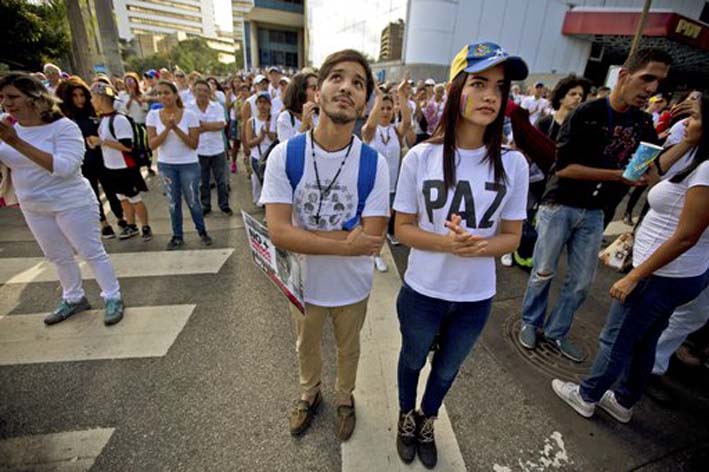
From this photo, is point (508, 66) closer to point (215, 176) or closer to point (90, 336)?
point (90, 336)

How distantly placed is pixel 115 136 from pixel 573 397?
599 cm

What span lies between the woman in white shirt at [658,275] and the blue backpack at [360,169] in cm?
165

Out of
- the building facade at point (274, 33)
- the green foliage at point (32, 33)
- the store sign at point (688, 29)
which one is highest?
the building facade at point (274, 33)

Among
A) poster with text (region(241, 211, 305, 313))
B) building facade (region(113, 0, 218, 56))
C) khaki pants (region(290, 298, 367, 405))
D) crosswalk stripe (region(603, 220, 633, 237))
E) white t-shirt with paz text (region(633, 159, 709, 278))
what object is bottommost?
crosswalk stripe (region(603, 220, 633, 237))

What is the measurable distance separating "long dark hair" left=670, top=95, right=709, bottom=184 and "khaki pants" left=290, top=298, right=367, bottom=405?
1923mm

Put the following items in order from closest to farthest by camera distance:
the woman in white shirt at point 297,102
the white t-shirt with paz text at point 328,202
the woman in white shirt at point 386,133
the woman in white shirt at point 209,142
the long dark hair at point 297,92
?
1. the white t-shirt with paz text at point 328,202
2. the woman in white shirt at point 297,102
3. the long dark hair at point 297,92
4. the woman in white shirt at point 386,133
5. the woman in white shirt at point 209,142

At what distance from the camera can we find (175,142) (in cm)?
443

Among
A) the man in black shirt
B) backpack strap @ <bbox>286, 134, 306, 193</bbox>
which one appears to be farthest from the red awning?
backpack strap @ <bbox>286, 134, 306, 193</bbox>

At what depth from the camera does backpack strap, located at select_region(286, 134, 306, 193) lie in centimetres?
177

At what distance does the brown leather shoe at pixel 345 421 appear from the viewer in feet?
7.41

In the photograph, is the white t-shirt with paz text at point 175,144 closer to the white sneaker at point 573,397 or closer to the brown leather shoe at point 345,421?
the brown leather shoe at point 345,421

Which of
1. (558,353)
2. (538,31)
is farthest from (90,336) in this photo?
(538,31)

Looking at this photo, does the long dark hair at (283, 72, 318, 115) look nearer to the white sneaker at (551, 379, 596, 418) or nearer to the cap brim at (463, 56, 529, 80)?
the cap brim at (463, 56, 529, 80)

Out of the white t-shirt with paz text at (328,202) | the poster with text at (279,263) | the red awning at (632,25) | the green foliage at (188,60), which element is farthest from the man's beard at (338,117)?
the green foliage at (188,60)
